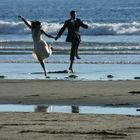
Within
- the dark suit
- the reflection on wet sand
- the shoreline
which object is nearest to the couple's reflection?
the reflection on wet sand

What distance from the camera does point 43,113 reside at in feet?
42.1

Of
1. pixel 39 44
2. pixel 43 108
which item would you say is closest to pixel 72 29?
pixel 39 44

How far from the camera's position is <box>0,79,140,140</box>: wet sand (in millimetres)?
10664

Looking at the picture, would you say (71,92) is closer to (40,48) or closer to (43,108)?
(43,108)

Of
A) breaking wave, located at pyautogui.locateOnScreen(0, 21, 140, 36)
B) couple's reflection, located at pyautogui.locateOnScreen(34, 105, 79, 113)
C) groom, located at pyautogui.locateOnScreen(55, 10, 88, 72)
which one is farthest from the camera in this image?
breaking wave, located at pyautogui.locateOnScreen(0, 21, 140, 36)

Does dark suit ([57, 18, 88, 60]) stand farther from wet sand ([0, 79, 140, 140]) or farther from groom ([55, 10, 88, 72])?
wet sand ([0, 79, 140, 140])

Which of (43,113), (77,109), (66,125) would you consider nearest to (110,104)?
(77,109)

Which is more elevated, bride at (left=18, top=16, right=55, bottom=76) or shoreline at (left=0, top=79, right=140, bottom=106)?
bride at (left=18, top=16, right=55, bottom=76)

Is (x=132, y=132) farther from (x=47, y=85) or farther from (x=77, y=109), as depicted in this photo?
(x=47, y=85)

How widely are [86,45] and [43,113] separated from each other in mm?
19323

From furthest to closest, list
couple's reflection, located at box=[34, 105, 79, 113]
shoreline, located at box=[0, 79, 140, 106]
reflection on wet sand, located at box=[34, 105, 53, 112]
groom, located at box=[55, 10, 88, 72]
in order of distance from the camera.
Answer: groom, located at box=[55, 10, 88, 72] → shoreline, located at box=[0, 79, 140, 106] → reflection on wet sand, located at box=[34, 105, 53, 112] → couple's reflection, located at box=[34, 105, 79, 113]

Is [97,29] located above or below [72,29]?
below

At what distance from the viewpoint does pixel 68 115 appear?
12445mm

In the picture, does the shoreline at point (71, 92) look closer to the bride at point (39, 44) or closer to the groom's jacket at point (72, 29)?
the bride at point (39, 44)
